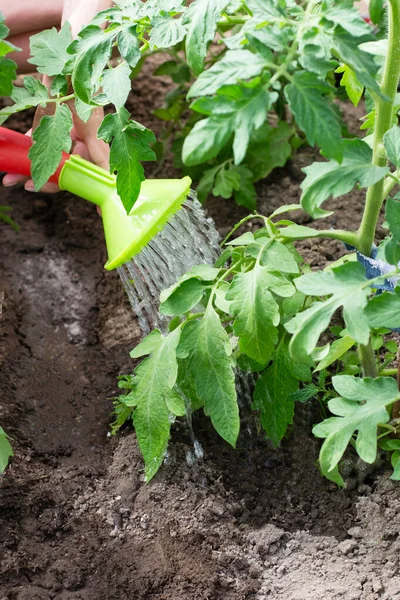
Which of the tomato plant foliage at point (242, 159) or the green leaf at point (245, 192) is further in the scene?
the green leaf at point (245, 192)

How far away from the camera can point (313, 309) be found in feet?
3.92

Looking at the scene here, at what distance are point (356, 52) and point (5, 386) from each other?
1.20 metres

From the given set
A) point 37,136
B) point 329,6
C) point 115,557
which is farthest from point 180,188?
point 115,557

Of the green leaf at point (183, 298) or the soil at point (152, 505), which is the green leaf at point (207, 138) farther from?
the soil at point (152, 505)

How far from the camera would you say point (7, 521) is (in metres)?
1.61

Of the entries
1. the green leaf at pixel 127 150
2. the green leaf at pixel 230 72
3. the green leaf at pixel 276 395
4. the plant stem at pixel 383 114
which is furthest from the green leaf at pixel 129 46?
the green leaf at pixel 276 395

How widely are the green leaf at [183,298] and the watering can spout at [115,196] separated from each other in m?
0.18

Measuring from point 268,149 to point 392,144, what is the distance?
3.29ft

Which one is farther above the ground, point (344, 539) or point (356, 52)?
point (356, 52)

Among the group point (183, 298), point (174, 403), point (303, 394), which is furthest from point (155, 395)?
point (303, 394)

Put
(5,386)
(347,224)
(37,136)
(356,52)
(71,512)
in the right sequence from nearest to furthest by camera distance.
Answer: (356,52) → (37,136) → (71,512) → (5,386) → (347,224)

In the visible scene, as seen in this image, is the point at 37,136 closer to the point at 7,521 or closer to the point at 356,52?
the point at 356,52

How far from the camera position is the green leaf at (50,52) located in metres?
1.43

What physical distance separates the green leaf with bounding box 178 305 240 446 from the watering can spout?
0.79 ft
